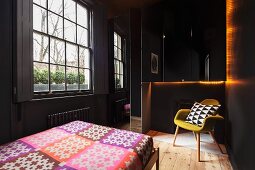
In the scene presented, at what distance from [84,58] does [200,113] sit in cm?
244

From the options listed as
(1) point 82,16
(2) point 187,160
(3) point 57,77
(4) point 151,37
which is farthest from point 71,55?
(2) point 187,160

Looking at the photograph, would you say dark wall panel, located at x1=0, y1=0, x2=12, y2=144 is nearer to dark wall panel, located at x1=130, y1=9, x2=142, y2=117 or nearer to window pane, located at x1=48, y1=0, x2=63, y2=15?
window pane, located at x1=48, y1=0, x2=63, y2=15

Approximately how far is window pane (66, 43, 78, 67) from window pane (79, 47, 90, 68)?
0.14 meters

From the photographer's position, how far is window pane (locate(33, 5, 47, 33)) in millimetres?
2305

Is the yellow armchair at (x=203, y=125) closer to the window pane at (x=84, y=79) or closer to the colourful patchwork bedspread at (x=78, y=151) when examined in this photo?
the colourful patchwork bedspread at (x=78, y=151)

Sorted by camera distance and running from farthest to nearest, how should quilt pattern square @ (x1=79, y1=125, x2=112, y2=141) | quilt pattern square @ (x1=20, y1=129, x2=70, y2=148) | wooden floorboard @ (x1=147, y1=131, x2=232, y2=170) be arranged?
wooden floorboard @ (x1=147, y1=131, x2=232, y2=170) < quilt pattern square @ (x1=79, y1=125, x2=112, y2=141) < quilt pattern square @ (x1=20, y1=129, x2=70, y2=148)

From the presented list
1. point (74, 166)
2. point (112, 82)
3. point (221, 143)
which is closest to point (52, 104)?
point (74, 166)

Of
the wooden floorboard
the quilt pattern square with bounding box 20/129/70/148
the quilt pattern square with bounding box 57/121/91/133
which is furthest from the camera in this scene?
the wooden floorboard

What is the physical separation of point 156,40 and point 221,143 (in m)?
2.55

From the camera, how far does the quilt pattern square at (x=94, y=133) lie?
1.79 m

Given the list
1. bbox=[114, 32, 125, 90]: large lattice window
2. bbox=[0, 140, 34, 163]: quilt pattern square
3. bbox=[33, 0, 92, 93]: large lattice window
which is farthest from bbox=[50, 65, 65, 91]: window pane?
bbox=[114, 32, 125, 90]: large lattice window

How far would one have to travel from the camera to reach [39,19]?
237cm

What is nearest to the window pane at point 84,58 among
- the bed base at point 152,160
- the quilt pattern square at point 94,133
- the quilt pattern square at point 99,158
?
the quilt pattern square at point 94,133

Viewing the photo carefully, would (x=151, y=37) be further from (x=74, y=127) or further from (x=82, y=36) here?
(x=74, y=127)
